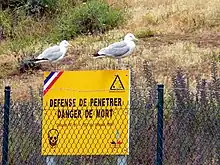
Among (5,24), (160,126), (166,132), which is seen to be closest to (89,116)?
(160,126)

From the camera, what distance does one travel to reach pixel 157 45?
625 inches

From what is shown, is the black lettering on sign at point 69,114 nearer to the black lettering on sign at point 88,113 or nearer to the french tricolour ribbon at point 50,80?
the black lettering on sign at point 88,113

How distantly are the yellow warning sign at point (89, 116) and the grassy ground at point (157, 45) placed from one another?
225 inches

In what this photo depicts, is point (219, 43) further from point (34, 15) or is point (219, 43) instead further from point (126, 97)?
point (126, 97)

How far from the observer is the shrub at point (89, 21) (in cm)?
1830

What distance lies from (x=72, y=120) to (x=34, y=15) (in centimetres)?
1489

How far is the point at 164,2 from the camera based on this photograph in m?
20.5

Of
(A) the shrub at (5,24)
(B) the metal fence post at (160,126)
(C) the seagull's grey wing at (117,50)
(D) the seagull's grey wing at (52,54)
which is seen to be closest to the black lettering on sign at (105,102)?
(B) the metal fence post at (160,126)

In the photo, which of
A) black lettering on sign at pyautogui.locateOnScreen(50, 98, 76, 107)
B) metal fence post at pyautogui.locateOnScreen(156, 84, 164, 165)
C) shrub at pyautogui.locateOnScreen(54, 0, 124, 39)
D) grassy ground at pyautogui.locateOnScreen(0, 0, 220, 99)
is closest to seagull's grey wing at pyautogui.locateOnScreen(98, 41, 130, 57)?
black lettering on sign at pyautogui.locateOnScreen(50, 98, 76, 107)

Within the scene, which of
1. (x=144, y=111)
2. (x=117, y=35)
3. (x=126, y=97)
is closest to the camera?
(x=126, y=97)

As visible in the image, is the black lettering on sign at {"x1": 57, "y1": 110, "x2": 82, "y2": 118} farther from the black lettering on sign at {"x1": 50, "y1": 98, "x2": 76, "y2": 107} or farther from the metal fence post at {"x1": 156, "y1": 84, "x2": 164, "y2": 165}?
the metal fence post at {"x1": 156, "y1": 84, "x2": 164, "y2": 165}

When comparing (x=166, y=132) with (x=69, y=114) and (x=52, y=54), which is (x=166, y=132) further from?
(x=52, y=54)

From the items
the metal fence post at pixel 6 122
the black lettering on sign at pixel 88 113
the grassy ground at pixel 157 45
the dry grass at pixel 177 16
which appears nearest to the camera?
the black lettering on sign at pixel 88 113

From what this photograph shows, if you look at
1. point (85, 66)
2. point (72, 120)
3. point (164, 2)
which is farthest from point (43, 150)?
point (164, 2)
